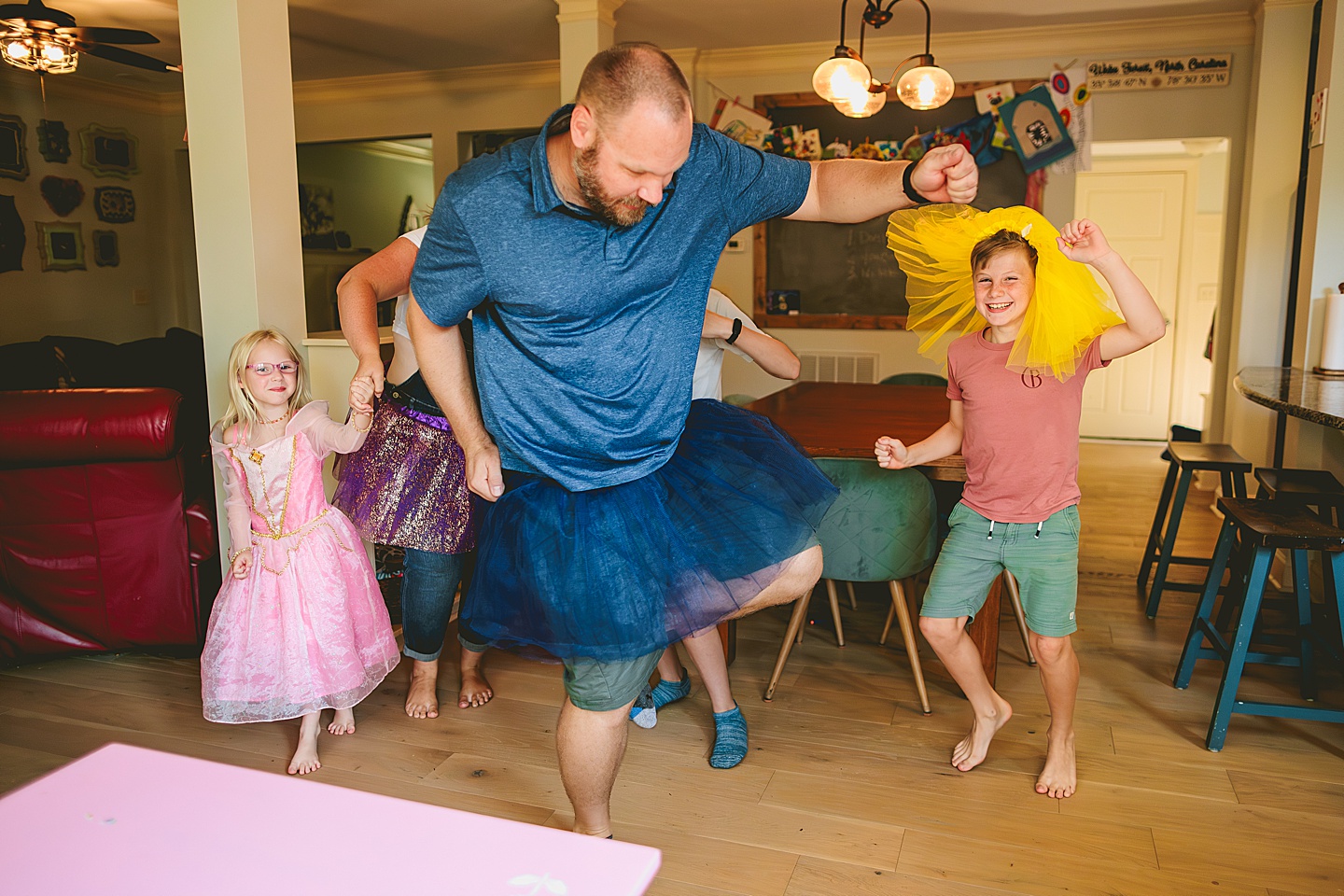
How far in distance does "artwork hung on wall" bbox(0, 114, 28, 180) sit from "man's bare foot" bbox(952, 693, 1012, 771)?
7.20m

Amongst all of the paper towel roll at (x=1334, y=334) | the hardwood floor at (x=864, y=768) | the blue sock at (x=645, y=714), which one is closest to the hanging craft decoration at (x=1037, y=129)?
the paper towel roll at (x=1334, y=334)

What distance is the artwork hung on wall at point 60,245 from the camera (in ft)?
22.3

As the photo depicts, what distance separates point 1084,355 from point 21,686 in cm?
304

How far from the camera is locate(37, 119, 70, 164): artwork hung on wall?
6.73 meters

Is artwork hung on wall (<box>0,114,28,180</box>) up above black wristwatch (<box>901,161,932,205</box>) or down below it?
above

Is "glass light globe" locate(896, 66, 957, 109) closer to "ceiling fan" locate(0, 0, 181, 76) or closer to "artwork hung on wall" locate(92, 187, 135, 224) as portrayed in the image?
"ceiling fan" locate(0, 0, 181, 76)

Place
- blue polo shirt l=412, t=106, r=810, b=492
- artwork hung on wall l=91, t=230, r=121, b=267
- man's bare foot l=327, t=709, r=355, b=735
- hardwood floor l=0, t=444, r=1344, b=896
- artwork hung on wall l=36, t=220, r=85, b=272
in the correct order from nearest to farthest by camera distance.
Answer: blue polo shirt l=412, t=106, r=810, b=492 < hardwood floor l=0, t=444, r=1344, b=896 < man's bare foot l=327, t=709, r=355, b=735 < artwork hung on wall l=36, t=220, r=85, b=272 < artwork hung on wall l=91, t=230, r=121, b=267

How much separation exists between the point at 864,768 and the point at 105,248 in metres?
7.23

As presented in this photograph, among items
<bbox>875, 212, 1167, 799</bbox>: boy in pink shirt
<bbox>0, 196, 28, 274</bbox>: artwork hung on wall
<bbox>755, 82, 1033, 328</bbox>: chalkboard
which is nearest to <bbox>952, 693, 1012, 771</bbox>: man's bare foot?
<bbox>875, 212, 1167, 799</bbox>: boy in pink shirt

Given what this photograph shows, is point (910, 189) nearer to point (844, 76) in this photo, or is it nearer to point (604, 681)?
point (604, 681)

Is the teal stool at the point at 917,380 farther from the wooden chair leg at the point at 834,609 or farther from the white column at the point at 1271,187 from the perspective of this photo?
the wooden chair leg at the point at 834,609

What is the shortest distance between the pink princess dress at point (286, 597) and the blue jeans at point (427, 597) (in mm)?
170

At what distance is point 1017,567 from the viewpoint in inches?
85.0

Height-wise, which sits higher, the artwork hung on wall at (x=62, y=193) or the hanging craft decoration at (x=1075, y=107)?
the hanging craft decoration at (x=1075, y=107)
